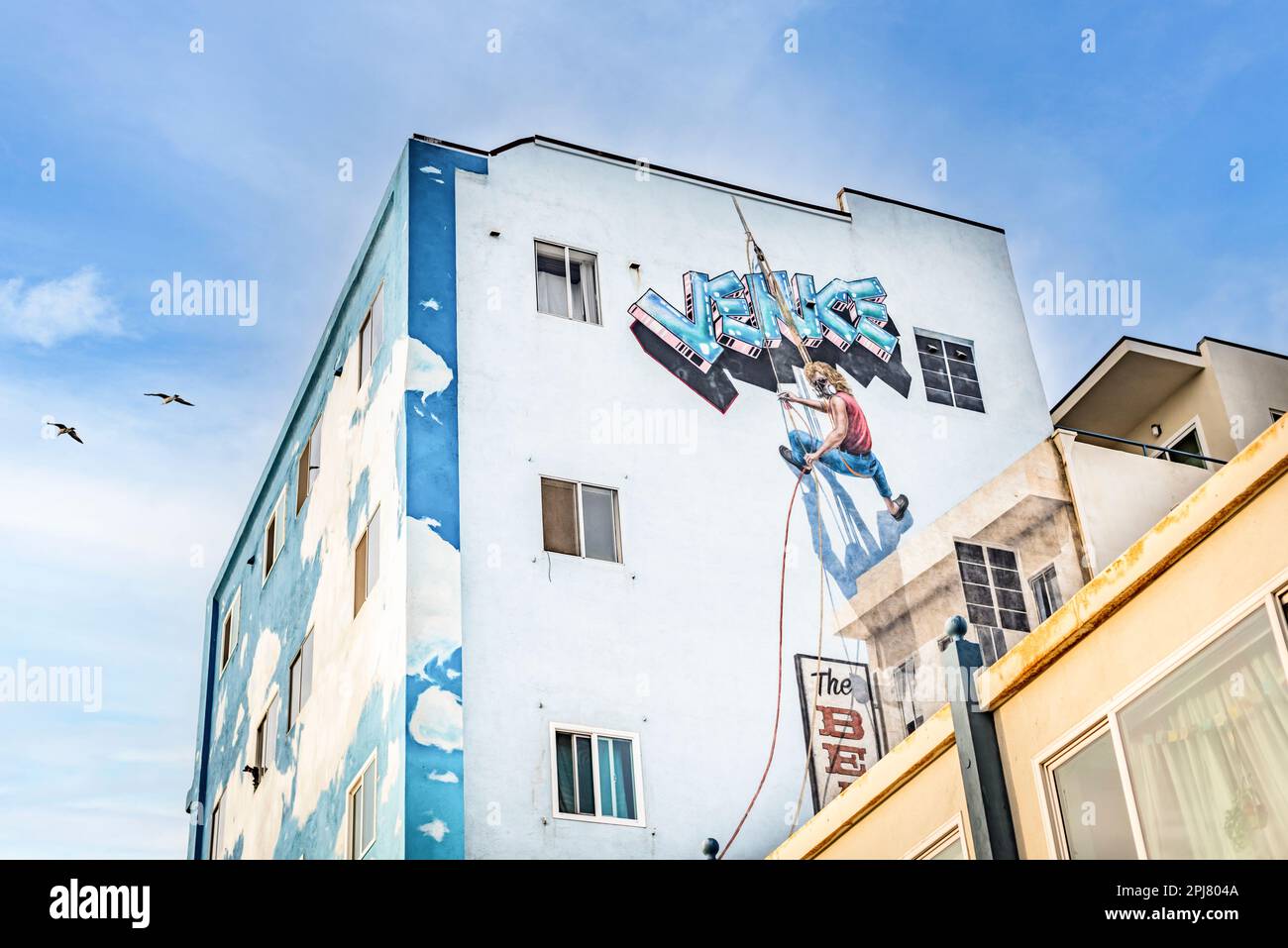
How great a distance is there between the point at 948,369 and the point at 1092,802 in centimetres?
1660

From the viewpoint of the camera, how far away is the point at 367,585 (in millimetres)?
22094

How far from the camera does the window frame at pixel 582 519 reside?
71.4ft

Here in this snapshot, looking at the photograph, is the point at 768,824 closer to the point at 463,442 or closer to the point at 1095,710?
the point at 463,442

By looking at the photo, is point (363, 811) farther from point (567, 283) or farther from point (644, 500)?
point (567, 283)

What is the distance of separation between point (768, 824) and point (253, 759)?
10.3 meters

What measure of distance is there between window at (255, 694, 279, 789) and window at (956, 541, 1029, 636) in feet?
36.3

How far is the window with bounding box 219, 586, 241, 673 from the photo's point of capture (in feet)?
101

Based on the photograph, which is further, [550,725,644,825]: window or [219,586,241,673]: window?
[219,586,241,673]: window

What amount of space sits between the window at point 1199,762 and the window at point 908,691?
36.7ft

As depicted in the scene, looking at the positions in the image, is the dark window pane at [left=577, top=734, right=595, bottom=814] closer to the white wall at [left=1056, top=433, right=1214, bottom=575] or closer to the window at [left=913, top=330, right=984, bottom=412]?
the white wall at [left=1056, top=433, right=1214, bottom=575]

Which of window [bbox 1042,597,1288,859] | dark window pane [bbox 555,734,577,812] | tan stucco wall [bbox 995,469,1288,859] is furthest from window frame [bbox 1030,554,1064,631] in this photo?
window [bbox 1042,597,1288,859]

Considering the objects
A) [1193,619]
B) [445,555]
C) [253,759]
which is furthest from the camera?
[253,759]

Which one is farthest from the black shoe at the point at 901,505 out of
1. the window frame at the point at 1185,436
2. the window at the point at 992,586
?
the window frame at the point at 1185,436
